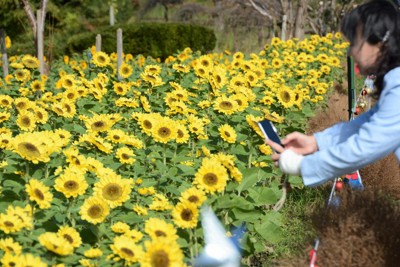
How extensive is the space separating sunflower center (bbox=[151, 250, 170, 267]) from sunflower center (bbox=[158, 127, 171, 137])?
1.58 metres

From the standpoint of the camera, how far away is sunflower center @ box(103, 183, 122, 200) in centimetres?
309

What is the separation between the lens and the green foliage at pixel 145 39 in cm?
1737

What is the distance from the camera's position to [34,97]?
680 centimetres

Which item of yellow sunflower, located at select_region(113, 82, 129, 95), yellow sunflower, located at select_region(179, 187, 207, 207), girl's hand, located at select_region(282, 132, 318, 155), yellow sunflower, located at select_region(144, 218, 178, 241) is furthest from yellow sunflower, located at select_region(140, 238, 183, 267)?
yellow sunflower, located at select_region(113, 82, 129, 95)

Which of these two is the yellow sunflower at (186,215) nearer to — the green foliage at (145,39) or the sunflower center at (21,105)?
the sunflower center at (21,105)

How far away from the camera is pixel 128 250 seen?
261cm

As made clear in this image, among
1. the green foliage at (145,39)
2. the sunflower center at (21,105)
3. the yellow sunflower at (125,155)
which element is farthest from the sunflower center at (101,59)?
the green foliage at (145,39)

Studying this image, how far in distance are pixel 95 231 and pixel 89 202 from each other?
6.7 inches

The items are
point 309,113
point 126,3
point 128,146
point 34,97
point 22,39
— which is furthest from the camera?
point 126,3

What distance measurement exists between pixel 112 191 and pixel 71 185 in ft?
0.65

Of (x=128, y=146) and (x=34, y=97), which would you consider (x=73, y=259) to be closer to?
(x=128, y=146)

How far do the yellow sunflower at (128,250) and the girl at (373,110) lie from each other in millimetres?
664

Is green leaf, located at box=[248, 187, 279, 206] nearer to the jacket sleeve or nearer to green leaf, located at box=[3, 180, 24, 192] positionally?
the jacket sleeve

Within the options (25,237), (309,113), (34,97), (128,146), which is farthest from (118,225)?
(34,97)
